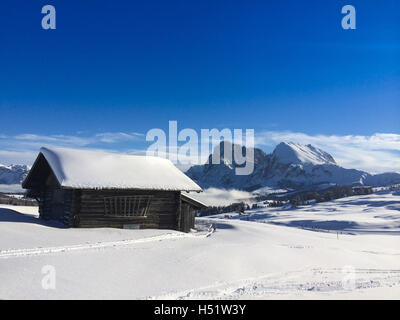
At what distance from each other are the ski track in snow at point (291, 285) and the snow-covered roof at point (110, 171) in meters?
10.1

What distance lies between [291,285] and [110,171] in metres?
13.0

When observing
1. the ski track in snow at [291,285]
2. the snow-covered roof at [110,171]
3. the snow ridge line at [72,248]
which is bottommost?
the ski track in snow at [291,285]

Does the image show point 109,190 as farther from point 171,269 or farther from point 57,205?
point 171,269

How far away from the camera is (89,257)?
445 inches

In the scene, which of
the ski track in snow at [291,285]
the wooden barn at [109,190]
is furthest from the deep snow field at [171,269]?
the wooden barn at [109,190]

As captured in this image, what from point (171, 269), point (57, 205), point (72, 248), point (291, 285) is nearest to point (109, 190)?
point (57, 205)

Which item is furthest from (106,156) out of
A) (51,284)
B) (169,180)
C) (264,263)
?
(51,284)

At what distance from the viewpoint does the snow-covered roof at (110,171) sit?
60.2 feet

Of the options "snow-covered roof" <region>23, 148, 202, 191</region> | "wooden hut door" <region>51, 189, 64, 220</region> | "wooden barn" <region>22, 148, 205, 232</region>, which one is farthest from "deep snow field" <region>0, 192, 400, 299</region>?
"wooden hut door" <region>51, 189, 64, 220</region>

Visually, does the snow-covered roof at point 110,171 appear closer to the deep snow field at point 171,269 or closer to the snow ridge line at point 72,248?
the deep snow field at point 171,269

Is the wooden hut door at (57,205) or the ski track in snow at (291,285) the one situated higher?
the wooden hut door at (57,205)

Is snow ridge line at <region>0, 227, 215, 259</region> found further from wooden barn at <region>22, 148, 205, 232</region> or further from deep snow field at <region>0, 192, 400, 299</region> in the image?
wooden barn at <region>22, 148, 205, 232</region>
